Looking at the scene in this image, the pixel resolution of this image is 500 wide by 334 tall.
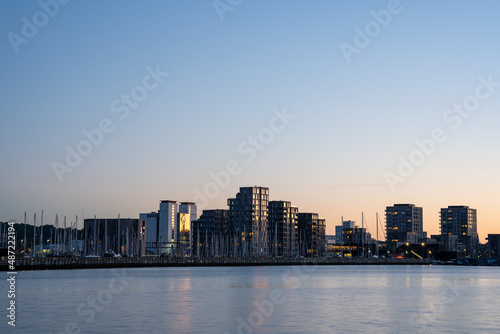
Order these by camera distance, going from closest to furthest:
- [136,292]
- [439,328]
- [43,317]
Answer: [439,328]
[43,317]
[136,292]

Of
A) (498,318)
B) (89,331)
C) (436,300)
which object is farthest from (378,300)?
(89,331)

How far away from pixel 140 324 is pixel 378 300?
124ft

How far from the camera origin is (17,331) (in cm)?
4969

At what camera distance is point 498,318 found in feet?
202

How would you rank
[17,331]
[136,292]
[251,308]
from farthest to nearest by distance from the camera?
[136,292] < [251,308] < [17,331]

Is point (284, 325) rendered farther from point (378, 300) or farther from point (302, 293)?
point (302, 293)

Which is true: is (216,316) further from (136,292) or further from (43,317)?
(136,292)

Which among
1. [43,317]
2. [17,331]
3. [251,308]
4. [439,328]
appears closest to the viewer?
[17,331]

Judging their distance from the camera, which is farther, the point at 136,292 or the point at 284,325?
the point at 136,292

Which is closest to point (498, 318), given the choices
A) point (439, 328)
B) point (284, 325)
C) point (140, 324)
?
point (439, 328)

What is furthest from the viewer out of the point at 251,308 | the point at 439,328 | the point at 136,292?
the point at 136,292

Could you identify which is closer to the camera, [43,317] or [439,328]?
[439,328]

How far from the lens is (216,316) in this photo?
6194cm

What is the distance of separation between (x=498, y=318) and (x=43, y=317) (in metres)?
40.7
